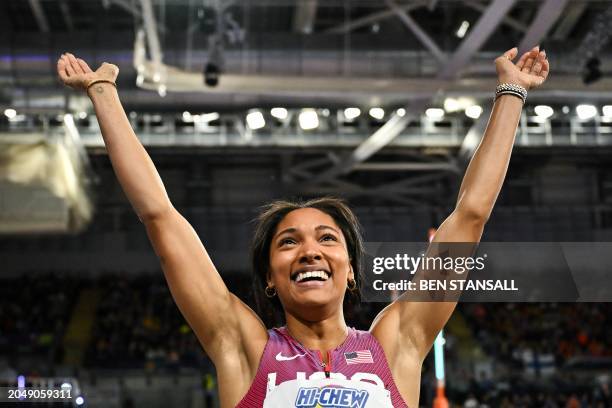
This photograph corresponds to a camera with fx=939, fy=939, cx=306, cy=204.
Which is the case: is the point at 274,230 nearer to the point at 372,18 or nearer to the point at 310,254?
the point at 310,254

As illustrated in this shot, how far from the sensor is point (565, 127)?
56.8 feet

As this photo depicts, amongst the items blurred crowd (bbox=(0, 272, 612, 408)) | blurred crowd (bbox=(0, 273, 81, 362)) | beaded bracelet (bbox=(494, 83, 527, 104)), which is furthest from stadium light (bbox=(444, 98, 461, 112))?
beaded bracelet (bbox=(494, 83, 527, 104))

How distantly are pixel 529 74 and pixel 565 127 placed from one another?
1489 centimetres

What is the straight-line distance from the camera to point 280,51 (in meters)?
15.1

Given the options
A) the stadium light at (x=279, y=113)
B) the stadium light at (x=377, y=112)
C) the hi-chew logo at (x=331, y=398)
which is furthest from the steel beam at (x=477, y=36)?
the hi-chew logo at (x=331, y=398)

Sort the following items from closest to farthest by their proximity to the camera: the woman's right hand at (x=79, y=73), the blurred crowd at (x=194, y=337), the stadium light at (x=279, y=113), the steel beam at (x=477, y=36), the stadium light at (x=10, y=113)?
the woman's right hand at (x=79, y=73), the steel beam at (x=477, y=36), the stadium light at (x=10, y=113), the blurred crowd at (x=194, y=337), the stadium light at (x=279, y=113)

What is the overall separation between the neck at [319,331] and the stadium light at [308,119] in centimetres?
1448

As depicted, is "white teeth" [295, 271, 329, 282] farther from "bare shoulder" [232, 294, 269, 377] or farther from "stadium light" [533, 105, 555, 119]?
"stadium light" [533, 105, 555, 119]

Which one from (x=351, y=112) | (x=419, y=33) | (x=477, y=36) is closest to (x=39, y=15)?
(x=351, y=112)

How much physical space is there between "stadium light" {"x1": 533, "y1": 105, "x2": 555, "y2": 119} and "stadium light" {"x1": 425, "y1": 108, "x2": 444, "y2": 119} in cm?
174

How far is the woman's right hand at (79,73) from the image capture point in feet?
9.33

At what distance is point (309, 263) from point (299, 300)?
0.36 ft

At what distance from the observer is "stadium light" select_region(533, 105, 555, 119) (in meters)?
15.5

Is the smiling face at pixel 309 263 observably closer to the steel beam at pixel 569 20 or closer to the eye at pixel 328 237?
the eye at pixel 328 237
